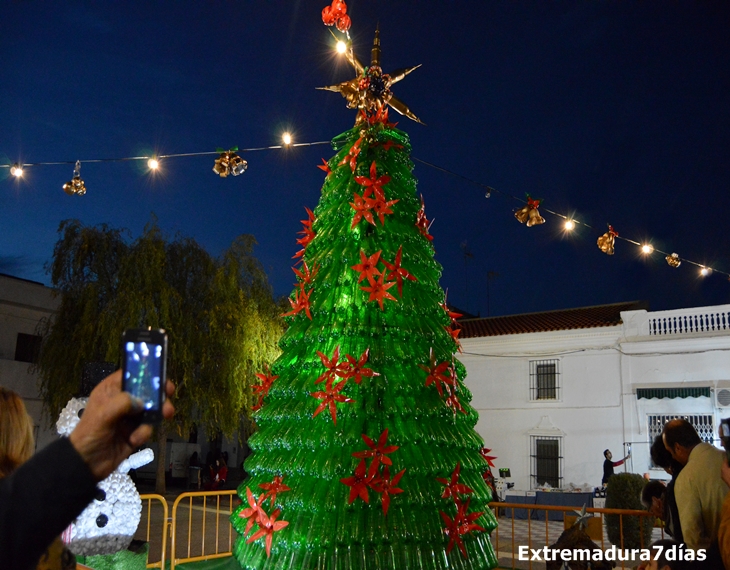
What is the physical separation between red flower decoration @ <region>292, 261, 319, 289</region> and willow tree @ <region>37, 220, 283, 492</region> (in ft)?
30.7

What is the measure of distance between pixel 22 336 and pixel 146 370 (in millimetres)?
21345

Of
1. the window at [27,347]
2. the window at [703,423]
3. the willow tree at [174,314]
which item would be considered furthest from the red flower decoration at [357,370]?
the window at [27,347]

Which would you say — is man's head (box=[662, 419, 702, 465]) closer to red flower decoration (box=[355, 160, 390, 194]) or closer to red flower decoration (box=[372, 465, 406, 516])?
red flower decoration (box=[372, 465, 406, 516])

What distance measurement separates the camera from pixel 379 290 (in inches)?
172

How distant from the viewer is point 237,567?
20.0 feet

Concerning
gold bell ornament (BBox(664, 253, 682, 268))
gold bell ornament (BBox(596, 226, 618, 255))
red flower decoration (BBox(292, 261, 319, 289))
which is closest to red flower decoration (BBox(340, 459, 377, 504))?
red flower decoration (BBox(292, 261, 319, 289))

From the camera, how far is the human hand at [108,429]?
1.03 meters

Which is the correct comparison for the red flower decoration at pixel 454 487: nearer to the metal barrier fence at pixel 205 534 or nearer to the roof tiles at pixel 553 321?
the metal barrier fence at pixel 205 534

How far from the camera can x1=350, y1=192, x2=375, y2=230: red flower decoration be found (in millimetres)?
4598

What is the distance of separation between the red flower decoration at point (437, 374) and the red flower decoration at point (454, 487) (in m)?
0.57

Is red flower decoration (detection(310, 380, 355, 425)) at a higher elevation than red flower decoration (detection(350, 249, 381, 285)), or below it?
below

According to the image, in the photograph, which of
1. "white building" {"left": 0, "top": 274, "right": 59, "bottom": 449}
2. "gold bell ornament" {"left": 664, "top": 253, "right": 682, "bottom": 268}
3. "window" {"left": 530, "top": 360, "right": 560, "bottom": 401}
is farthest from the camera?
"white building" {"left": 0, "top": 274, "right": 59, "bottom": 449}

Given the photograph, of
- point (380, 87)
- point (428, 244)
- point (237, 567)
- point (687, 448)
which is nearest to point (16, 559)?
point (687, 448)

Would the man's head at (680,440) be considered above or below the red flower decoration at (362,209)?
below
